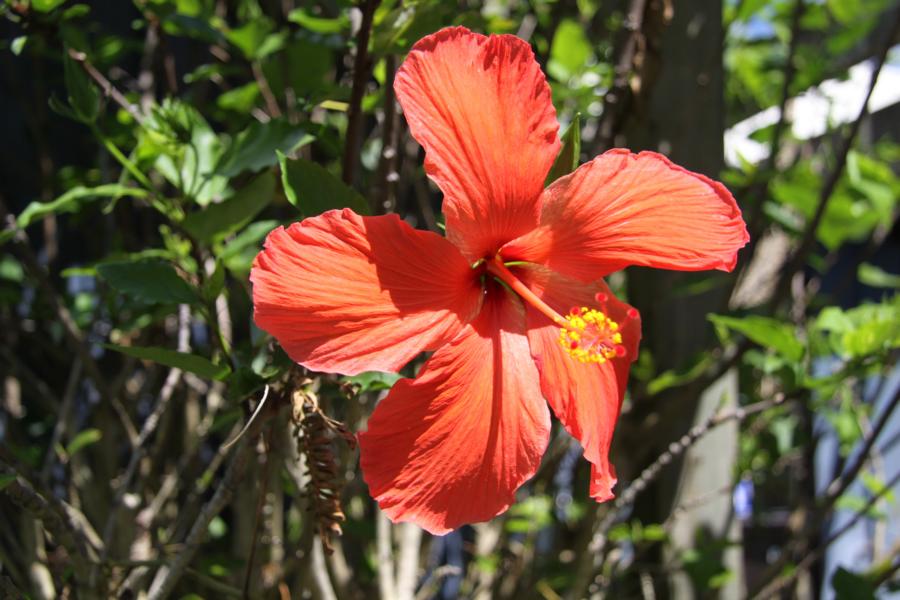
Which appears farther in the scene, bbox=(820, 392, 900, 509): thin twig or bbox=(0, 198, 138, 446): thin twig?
bbox=(820, 392, 900, 509): thin twig

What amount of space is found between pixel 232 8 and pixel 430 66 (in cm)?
154

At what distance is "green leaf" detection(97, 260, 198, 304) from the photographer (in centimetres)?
88

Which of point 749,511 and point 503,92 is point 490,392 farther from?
point 749,511

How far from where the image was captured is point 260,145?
953 millimetres

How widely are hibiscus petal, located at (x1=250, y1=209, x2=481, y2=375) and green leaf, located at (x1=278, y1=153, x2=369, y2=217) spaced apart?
96 millimetres

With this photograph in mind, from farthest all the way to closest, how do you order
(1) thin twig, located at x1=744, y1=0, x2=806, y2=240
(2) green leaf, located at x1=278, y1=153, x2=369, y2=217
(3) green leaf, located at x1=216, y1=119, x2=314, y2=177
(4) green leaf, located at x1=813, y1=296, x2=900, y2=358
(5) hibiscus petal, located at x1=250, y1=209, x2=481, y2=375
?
(1) thin twig, located at x1=744, y1=0, x2=806, y2=240
(4) green leaf, located at x1=813, y1=296, x2=900, y2=358
(3) green leaf, located at x1=216, y1=119, x2=314, y2=177
(2) green leaf, located at x1=278, y1=153, x2=369, y2=217
(5) hibiscus petal, located at x1=250, y1=209, x2=481, y2=375

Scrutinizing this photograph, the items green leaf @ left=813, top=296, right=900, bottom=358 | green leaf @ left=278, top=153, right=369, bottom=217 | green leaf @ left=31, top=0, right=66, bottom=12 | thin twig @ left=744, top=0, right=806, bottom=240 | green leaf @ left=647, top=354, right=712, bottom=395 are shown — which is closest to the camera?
green leaf @ left=278, top=153, right=369, bottom=217

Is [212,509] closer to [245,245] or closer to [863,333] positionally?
[245,245]

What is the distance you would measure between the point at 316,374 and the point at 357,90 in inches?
11.4

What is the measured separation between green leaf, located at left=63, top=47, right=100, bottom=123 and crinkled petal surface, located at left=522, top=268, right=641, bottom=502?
1.70ft

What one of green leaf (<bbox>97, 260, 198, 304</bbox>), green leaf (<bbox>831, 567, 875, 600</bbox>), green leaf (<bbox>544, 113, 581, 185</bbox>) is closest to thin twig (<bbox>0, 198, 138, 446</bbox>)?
green leaf (<bbox>97, 260, 198, 304</bbox>)

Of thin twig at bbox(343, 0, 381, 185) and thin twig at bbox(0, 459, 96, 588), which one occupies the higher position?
thin twig at bbox(343, 0, 381, 185)

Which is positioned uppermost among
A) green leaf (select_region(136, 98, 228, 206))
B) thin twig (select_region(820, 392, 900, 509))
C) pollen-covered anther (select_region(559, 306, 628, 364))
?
green leaf (select_region(136, 98, 228, 206))

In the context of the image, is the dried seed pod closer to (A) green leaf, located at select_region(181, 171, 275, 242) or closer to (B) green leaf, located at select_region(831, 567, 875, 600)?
(A) green leaf, located at select_region(181, 171, 275, 242)
